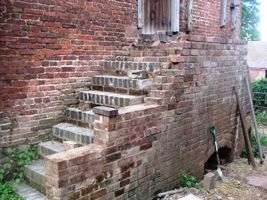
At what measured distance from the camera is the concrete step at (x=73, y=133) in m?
3.88

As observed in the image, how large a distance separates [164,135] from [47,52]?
2118 millimetres

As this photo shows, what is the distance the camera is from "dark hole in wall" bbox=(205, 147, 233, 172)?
6.29 metres

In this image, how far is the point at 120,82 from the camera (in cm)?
459

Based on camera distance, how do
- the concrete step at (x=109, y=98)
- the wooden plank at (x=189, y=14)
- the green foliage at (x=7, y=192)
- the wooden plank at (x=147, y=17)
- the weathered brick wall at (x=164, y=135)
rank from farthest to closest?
the wooden plank at (x=189, y=14) < the wooden plank at (x=147, y=17) < the concrete step at (x=109, y=98) < the green foliage at (x=7, y=192) < the weathered brick wall at (x=164, y=135)

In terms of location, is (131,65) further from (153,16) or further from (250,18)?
(250,18)

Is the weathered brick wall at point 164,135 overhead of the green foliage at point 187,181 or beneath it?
overhead

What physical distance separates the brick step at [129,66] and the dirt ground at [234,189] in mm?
1865

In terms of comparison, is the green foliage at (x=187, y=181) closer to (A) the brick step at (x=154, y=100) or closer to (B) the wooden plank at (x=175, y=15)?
(A) the brick step at (x=154, y=100)

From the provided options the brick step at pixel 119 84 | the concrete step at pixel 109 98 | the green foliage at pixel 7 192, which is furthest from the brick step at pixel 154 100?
the green foliage at pixel 7 192

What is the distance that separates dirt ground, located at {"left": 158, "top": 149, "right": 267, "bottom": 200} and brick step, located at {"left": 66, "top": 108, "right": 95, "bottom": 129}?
4.87 ft

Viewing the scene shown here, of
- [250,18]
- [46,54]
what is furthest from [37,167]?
[250,18]

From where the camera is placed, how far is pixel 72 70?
15.6 ft

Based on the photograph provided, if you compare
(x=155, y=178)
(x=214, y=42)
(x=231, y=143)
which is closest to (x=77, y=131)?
(x=155, y=178)

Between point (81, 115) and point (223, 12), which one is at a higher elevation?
point (223, 12)
